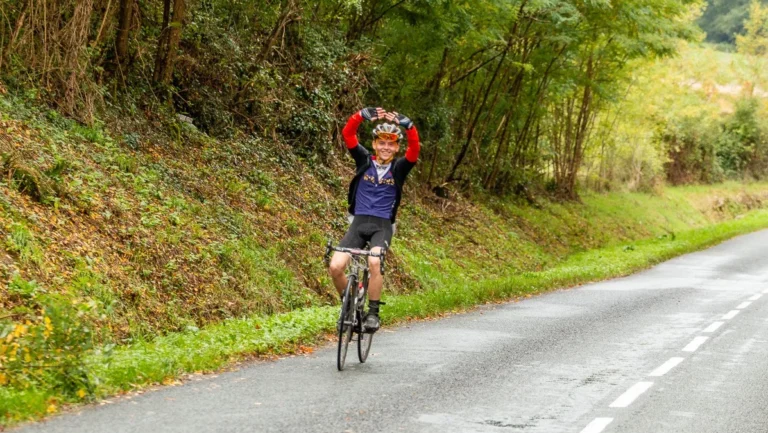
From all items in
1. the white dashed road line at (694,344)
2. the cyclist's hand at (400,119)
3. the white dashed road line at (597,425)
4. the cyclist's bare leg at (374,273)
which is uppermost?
the cyclist's hand at (400,119)

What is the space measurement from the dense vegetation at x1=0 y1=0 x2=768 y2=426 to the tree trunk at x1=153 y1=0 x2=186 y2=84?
0.13 ft

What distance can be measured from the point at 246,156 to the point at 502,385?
10525 mm

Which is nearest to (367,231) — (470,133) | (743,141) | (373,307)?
(373,307)

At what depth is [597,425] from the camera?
7.83m

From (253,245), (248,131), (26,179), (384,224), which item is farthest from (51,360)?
(248,131)

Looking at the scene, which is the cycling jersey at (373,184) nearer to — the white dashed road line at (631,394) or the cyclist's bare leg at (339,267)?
the cyclist's bare leg at (339,267)

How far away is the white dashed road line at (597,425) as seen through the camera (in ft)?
25.1

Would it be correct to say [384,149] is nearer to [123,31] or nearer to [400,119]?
→ [400,119]

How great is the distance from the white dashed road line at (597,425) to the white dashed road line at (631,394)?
67cm

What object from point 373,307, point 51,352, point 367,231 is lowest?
point 51,352

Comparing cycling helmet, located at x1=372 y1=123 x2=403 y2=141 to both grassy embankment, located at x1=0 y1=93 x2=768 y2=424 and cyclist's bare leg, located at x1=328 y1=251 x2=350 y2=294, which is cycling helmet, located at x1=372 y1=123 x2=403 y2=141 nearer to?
cyclist's bare leg, located at x1=328 y1=251 x2=350 y2=294

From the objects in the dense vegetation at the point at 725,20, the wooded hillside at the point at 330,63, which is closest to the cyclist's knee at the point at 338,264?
the wooded hillside at the point at 330,63

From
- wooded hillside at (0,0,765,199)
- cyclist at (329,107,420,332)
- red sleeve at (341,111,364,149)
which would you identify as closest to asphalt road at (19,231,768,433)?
cyclist at (329,107,420,332)

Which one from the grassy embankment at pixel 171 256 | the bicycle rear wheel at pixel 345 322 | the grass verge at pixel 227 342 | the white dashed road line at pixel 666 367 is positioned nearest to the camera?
the grass verge at pixel 227 342
